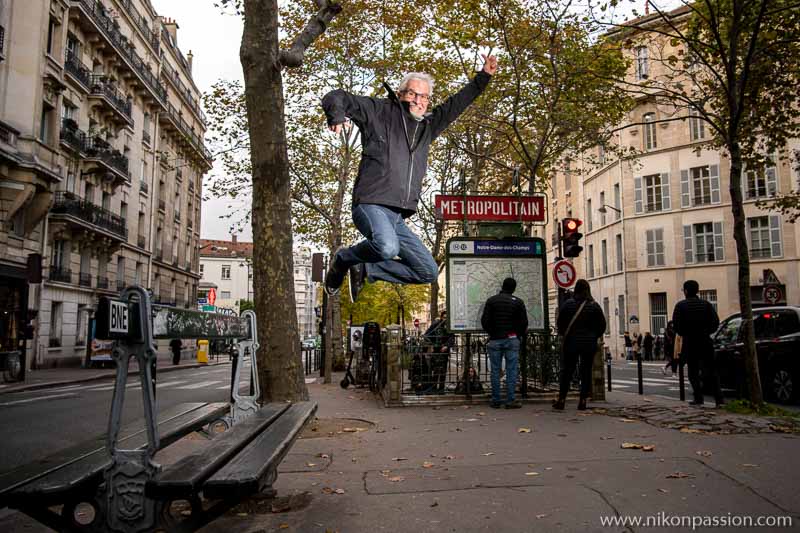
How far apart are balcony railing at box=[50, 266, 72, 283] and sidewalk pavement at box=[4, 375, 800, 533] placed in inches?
1070

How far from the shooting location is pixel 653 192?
43.6 m

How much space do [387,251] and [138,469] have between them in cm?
188

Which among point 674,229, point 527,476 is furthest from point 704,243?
point 527,476

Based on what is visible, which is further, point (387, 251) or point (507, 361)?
point (507, 361)

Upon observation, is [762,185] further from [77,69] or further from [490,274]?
[77,69]

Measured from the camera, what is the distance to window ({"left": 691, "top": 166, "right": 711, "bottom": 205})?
40.8 m

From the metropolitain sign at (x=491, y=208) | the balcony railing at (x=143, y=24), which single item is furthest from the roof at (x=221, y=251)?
the metropolitain sign at (x=491, y=208)

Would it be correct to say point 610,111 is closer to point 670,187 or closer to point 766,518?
point 766,518

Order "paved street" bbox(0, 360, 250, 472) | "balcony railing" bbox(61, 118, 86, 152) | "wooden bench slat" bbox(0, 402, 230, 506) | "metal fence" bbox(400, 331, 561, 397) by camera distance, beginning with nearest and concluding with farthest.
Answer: "wooden bench slat" bbox(0, 402, 230, 506) < "paved street" bbox(0, 360, 250, 472) < "metal fence" bbox(400, 331, 561, 397) < "balcony railing" bbox(61, 118, 86, 152)

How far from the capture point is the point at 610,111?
15203 mm

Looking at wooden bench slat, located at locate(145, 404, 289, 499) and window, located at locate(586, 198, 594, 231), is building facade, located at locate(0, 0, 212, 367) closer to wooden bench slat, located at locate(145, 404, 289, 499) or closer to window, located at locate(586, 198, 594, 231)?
wooden bench slat, located at locate(145, 404, 289, 499)

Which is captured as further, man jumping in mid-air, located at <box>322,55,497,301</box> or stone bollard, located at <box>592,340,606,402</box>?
stone bollard, located at <box>592,340,606,402</box>

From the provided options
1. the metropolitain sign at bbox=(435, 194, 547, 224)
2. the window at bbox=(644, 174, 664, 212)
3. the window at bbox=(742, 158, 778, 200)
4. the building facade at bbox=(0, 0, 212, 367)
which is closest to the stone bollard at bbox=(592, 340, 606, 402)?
the metropolitain sign at bbox=(435, 194, 547, 224)

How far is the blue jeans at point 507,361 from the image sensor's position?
980 centimetres
